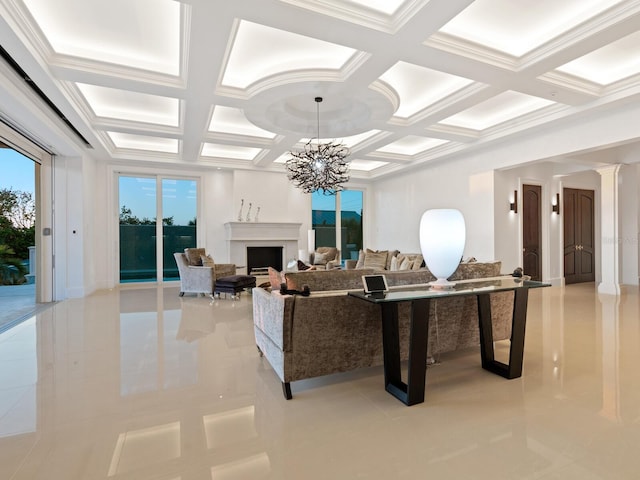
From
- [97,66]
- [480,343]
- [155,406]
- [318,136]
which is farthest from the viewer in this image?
[318,136]

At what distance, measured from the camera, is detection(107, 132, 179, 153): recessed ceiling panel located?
6.84 meters

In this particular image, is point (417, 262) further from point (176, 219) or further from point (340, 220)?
point (176, 219)

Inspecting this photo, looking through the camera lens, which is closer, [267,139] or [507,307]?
[507,307]

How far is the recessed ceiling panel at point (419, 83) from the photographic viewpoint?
425 centimetres

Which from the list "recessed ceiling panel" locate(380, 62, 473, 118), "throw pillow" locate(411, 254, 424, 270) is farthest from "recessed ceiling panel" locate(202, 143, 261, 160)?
"throw pillow" locate(411, 254, 424, 270)

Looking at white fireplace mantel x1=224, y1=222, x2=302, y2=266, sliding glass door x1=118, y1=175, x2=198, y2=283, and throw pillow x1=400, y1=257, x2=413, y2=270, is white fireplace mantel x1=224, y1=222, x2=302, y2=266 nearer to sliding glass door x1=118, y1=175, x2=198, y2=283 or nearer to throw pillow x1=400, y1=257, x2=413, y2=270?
sliding glass door x1=118, y1=175, x2=198, y2=283

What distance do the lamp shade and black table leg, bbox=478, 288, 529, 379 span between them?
51 cm

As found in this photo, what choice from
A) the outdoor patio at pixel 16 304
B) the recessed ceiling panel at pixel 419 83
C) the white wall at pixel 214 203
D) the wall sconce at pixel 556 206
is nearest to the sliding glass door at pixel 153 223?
the white wall at pixel 214 203

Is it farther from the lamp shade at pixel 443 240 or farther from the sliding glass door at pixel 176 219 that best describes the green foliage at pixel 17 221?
the lamp shade at pixel 443 240

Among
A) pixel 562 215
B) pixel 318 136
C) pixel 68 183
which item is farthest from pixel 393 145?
pixel 68 183

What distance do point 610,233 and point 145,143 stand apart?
9582 mm

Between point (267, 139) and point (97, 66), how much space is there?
313 cm

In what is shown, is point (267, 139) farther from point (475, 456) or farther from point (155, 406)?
point (475, 456)

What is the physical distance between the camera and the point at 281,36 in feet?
Answer: 11.5
